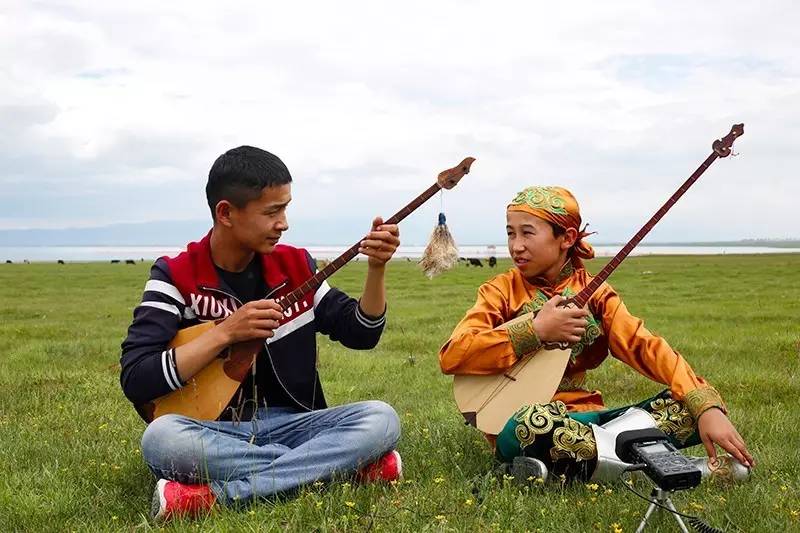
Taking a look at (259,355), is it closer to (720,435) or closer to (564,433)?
(564,433)

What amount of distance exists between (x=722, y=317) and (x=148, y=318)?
1116 centimetres

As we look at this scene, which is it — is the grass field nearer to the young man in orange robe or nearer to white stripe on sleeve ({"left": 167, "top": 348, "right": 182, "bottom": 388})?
the young man in orange robe

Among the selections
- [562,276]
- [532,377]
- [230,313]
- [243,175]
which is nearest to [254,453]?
[230,313]

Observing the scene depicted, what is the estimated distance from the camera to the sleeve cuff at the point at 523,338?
390 centimetres

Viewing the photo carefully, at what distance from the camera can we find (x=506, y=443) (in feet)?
13.0

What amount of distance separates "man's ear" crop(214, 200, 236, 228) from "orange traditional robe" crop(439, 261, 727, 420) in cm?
125

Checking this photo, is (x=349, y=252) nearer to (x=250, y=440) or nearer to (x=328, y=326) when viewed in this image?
(x=328, y=326)

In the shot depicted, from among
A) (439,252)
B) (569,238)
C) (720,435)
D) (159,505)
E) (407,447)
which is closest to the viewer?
(159,505)

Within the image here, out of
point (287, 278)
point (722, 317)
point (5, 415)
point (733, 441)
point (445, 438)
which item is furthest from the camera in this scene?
point (722, 317)

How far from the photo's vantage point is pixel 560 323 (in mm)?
3824

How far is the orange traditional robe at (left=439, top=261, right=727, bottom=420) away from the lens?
386 cm

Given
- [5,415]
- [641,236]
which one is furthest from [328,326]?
[5,415]

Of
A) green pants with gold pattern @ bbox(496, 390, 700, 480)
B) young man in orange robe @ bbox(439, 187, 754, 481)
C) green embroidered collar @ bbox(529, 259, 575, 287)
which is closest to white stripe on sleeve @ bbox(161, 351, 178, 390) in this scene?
young man in orange robe @ bbox(439, 187, 754, 481)

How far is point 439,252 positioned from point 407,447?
115 cm
